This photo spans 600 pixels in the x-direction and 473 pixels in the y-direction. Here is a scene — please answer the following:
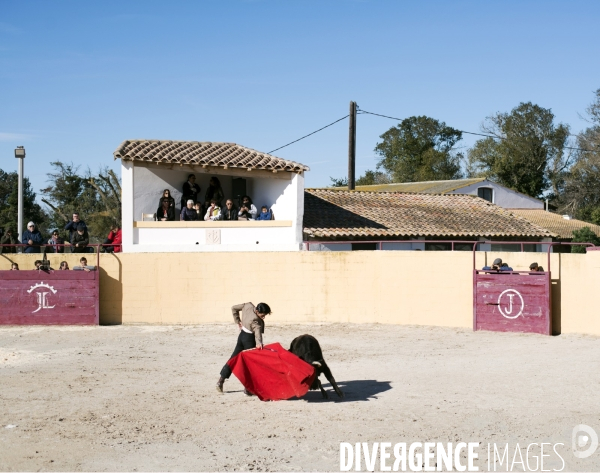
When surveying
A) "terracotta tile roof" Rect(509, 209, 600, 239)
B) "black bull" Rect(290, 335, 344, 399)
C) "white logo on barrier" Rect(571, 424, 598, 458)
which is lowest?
"white logo on barrier" Rect(571, 424, 598, 458)

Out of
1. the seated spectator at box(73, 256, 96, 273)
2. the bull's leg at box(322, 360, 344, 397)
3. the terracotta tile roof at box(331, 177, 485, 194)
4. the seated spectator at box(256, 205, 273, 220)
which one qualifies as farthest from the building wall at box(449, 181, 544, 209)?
the bull's leg at box(322, 360, 344, 397)

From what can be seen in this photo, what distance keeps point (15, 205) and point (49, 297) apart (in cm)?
3565

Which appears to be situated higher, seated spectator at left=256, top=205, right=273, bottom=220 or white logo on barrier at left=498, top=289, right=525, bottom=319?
seated spectator at left=256, top=205, right=273, bottom=220

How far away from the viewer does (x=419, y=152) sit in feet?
234

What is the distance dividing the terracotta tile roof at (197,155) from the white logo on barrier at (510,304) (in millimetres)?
9032

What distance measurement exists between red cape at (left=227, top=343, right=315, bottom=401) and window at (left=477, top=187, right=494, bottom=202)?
39.2 meters

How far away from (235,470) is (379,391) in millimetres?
4585

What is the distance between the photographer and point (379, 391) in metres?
12.5

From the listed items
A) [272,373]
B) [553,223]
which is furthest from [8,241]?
[553,223]

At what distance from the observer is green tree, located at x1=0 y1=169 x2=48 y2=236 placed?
174 feet

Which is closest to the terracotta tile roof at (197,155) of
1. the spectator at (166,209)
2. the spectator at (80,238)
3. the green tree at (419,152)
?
the spectator at (166,209)

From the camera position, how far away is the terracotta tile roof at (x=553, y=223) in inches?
1874

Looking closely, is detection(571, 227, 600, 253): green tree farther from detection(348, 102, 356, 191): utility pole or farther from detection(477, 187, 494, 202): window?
detection(348, 102, 356, 191): utility pole

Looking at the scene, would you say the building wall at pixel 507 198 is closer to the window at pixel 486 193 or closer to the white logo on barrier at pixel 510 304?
the window at pixel 486 193
